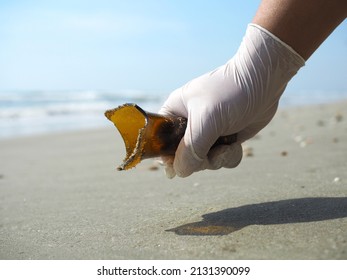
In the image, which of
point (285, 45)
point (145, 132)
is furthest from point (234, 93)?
point (145, 132)

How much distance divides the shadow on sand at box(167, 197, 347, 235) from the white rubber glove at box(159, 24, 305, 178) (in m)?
0.30

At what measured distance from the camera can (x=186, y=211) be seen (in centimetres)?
254

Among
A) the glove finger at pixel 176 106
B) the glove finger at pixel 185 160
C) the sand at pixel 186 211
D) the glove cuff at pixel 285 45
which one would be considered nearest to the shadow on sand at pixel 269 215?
the sand at pixel 186 211

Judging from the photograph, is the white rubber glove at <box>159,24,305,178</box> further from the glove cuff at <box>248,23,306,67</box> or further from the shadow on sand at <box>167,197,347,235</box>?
the shadow on sand at <box>167,197,347,235</box>

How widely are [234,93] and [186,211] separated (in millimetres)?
794

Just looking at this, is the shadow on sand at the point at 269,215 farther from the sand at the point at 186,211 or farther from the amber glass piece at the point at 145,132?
the amber glass piece at the point at 145,132

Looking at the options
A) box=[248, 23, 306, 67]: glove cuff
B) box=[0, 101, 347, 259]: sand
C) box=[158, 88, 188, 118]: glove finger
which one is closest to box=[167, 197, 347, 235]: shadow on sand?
box=[0, 101, 347, 259]: sand

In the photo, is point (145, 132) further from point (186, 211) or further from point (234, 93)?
point (186, 211)

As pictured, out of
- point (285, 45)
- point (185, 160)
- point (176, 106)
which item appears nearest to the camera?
point (285, 45)

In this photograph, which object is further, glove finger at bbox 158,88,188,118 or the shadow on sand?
glove finger at bbox 158,88,188,118

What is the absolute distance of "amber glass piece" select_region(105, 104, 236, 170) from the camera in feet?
6.94

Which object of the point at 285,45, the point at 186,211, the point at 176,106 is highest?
the point at 285,45

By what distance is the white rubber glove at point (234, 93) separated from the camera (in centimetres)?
213
